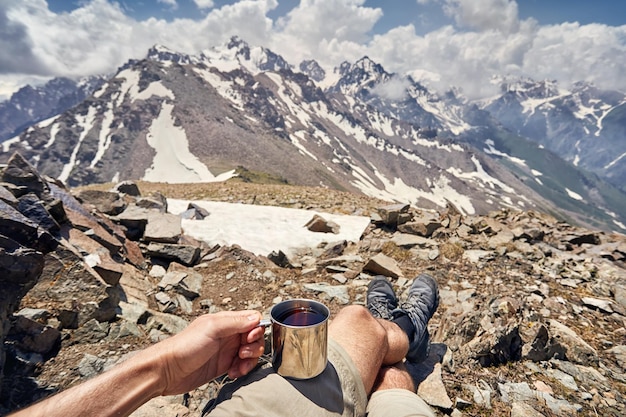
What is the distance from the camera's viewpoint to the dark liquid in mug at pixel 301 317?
9.29 ft

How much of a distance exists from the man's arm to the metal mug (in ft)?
0.71

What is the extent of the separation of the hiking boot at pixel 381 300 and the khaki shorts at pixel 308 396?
169 centimetres

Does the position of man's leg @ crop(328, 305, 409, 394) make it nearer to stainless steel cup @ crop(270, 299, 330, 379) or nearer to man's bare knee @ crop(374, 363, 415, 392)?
man's bare knee @ crop(374, 363, 415, 392)

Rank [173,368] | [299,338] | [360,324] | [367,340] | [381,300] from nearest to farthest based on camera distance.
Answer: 1. [299,338]
2. [173,368]
3. [367,340]
4. [360,324]
5. [381,300]

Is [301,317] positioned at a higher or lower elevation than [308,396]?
higher

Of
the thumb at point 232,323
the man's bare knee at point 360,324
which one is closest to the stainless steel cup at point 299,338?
the thumb at point 232,323

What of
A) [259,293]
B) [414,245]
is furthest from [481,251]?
[259,293]

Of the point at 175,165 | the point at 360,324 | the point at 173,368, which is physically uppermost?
the point at 360,324

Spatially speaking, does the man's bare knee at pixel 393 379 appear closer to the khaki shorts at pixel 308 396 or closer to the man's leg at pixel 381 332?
the man's leg at pixel 381 332

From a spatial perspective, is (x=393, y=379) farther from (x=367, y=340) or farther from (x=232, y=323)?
(x=232, y=323)

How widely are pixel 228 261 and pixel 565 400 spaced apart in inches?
282

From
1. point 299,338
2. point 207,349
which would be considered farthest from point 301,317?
point 207,349

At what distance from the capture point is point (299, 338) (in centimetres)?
261

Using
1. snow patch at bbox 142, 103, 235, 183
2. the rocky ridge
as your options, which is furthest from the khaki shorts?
snow patch at bbox 142, 103, 235, 183
